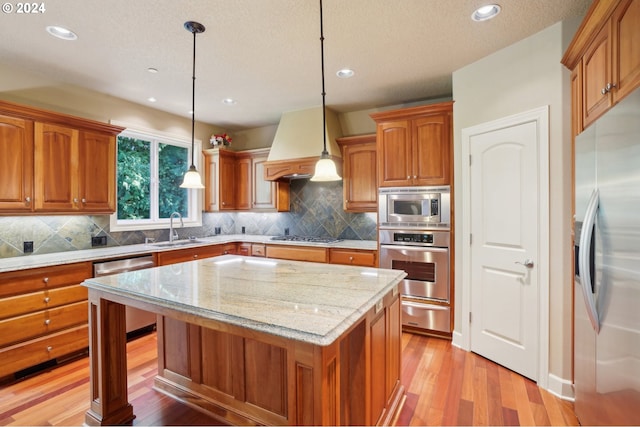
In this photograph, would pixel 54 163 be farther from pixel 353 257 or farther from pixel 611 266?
pixel 611 266

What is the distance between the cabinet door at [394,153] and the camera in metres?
3.36

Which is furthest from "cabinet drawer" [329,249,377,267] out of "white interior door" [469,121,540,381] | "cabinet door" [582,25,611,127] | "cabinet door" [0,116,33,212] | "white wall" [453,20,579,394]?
"cabinet door" [0,116,33,212]

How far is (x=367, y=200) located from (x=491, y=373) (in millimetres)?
2167

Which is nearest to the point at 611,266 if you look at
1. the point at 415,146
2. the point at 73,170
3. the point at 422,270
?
the point at 422,270

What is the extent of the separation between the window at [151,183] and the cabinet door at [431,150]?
321 cm

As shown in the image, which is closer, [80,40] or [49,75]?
[80,40]

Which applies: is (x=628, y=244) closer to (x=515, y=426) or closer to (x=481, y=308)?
(x=515, y=426)

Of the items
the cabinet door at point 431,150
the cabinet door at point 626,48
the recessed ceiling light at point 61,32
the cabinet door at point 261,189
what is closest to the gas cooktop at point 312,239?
the cabinet door at point 261,189

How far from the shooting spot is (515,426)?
6.29 ft

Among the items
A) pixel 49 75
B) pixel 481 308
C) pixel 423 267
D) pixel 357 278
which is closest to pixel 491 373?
pixel 481 308

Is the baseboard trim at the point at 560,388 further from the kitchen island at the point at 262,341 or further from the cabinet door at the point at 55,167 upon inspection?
the cabinet door at the point at 55,167

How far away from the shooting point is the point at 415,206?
131 inches

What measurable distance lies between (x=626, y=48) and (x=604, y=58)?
0.23 meters

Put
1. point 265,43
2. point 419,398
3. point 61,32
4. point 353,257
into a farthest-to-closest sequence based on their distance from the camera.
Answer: point 353,257 → point 265,43 → point 61,32 → point 419,398
